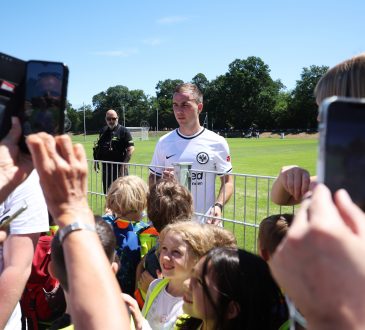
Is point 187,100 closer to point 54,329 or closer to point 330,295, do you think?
point 54,329

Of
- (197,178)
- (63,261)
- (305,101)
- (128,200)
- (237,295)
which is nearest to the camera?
(63,261)

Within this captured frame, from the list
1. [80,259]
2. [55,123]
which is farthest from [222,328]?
[55,123]

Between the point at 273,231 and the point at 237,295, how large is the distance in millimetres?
558

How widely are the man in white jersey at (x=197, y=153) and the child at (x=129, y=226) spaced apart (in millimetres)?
878

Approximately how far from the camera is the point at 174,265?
2957 mm

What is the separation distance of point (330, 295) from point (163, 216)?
2956 millimetres

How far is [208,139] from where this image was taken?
4.96 m

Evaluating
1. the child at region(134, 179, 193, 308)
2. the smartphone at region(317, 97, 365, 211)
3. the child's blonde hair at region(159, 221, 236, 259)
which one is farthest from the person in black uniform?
the smartphone at region(317, 97, 365, 211)

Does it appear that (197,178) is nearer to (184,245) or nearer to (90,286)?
(184,245)

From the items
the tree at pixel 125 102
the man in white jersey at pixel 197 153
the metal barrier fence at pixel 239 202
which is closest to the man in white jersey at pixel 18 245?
the metal barrier fence at pixel 239 202

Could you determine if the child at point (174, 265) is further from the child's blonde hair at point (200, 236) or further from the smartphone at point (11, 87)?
the smartphone at point (11, 87)

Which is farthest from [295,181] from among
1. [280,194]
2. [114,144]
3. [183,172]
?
[114,144]

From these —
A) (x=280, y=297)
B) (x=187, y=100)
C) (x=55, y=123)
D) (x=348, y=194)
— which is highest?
(x=187, y=100)

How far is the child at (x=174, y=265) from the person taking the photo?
2.89 m
